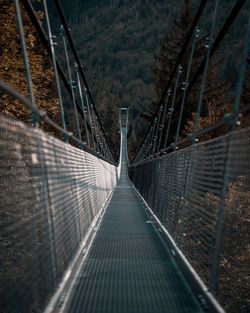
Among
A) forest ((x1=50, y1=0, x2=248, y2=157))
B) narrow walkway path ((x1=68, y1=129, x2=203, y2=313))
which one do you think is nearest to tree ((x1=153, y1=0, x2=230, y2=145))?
narrow walkway path ((x1=68, y1=129, x2=203, y2=313))

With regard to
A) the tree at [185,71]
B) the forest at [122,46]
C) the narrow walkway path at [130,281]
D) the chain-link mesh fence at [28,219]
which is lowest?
the narrow walkway path at [130,281]

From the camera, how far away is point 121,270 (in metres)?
4.70

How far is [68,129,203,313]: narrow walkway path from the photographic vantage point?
3537 millimetres

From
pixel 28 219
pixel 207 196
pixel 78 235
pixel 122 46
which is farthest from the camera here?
pixel 122 46

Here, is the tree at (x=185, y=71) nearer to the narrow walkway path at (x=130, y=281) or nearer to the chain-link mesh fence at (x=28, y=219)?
the narrow walkway path at (x=130, y=281)

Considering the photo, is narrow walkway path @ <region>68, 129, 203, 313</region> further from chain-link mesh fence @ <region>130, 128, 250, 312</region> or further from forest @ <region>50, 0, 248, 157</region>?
forest @ <region>50, 0, 248, 157</region>

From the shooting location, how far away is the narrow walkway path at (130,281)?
3.54 metres

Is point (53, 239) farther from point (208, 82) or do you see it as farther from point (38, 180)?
point (208, 82)

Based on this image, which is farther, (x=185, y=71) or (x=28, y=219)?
(x=185, y=71)

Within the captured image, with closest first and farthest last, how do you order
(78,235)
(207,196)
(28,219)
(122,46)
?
(28,219)
(207,196)
(78,235)
(122,46)

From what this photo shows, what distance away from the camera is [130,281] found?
4.26 m

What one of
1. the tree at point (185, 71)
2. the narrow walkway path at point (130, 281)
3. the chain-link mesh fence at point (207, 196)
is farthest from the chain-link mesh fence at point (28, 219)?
the tree at point (185, 71)

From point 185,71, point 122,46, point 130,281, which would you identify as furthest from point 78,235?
point 122,46

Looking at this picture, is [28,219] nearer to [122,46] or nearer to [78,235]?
[78,235]
